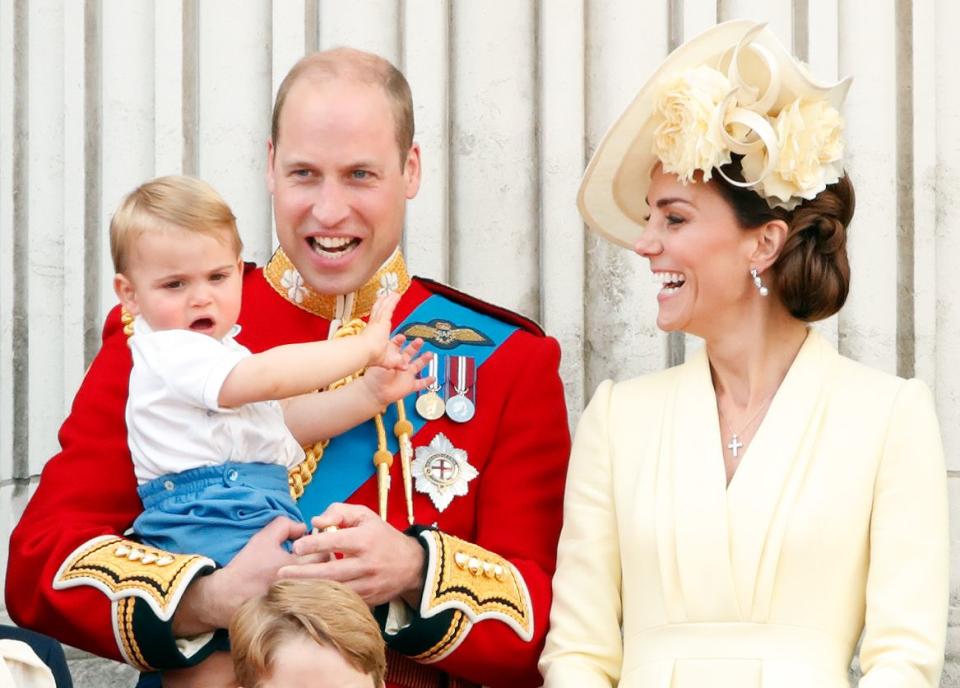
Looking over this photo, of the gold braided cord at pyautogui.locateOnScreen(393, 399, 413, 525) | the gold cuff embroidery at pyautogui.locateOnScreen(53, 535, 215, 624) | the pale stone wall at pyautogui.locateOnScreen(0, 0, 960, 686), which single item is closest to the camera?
the gold cuff embroidery at pyautogui.locateOnScreen(53, 535, 215, 624)

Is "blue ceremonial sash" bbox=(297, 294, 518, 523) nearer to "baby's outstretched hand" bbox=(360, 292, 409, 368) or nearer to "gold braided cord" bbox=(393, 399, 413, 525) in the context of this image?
"gold braided cord" bbox=(393, 399, 413, 525)

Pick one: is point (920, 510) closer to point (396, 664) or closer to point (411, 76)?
point (396, 664)

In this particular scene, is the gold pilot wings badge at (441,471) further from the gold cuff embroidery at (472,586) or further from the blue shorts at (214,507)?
the blue shorts at (214,507)

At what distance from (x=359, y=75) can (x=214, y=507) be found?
969mm

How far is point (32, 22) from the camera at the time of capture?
4996mm

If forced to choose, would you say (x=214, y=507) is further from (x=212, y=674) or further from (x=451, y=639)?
(x=451, y=639)

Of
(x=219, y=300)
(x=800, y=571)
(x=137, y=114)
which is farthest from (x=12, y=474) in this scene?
(x=800, y=571)

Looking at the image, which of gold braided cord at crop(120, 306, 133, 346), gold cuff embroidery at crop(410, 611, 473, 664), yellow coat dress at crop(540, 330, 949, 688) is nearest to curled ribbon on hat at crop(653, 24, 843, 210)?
yellow coat dress at crop(540, 330, 949, 688)

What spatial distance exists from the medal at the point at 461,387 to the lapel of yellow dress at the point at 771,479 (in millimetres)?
568

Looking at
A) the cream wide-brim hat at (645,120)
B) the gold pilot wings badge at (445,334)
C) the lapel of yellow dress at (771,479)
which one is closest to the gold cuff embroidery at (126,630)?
the gold pilot wings badge at (445,334)

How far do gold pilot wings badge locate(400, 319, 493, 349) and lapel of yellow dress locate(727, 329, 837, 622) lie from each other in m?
0.63

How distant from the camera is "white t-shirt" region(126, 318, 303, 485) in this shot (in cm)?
382

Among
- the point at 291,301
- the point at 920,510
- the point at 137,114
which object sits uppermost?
the point at 137,114

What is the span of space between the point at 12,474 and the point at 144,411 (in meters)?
1.14
